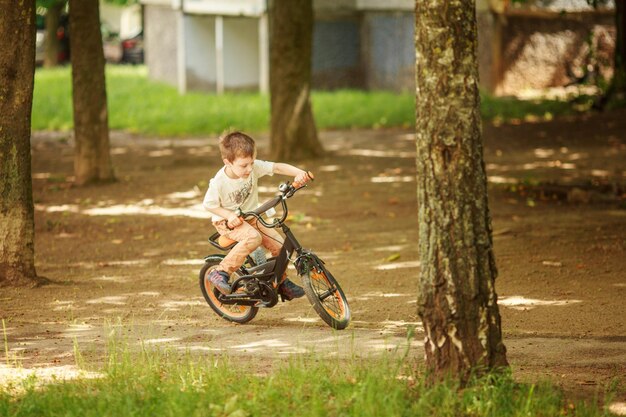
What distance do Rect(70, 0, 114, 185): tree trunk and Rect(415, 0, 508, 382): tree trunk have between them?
10.6 m

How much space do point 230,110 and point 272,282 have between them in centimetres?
1780

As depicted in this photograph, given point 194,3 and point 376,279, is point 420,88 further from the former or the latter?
point 194,3

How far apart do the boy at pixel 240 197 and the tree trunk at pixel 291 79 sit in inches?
396

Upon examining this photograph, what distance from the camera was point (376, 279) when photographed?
33.8ft

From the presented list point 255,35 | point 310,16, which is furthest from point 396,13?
point 310,16

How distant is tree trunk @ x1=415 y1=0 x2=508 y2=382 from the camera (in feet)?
20.1

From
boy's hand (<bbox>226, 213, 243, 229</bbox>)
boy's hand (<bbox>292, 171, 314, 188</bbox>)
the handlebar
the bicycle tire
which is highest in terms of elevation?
boy's hand (<bbox>292, 171, 314, 188</bbox>)

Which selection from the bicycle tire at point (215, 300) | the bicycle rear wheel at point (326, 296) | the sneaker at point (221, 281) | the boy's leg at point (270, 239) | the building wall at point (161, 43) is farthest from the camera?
the building wall at point (161, 43)

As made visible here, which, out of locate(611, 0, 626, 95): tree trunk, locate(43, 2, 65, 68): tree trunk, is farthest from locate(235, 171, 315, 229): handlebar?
locate(43, 2, 65, 68): tree trunk

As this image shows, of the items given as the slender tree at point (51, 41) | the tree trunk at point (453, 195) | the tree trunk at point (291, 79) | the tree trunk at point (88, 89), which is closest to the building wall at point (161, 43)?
the slender tree at point (51, 41)

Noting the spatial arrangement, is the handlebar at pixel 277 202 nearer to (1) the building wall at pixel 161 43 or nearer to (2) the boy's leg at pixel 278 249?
(2) the boy's leg at pixel 278 249

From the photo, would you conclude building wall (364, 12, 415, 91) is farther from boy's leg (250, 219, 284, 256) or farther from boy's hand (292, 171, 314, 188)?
boy's hand (292, 171, 314, 188)

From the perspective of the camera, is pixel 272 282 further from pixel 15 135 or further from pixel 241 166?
pixel 15 135

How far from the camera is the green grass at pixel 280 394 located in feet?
19.2
